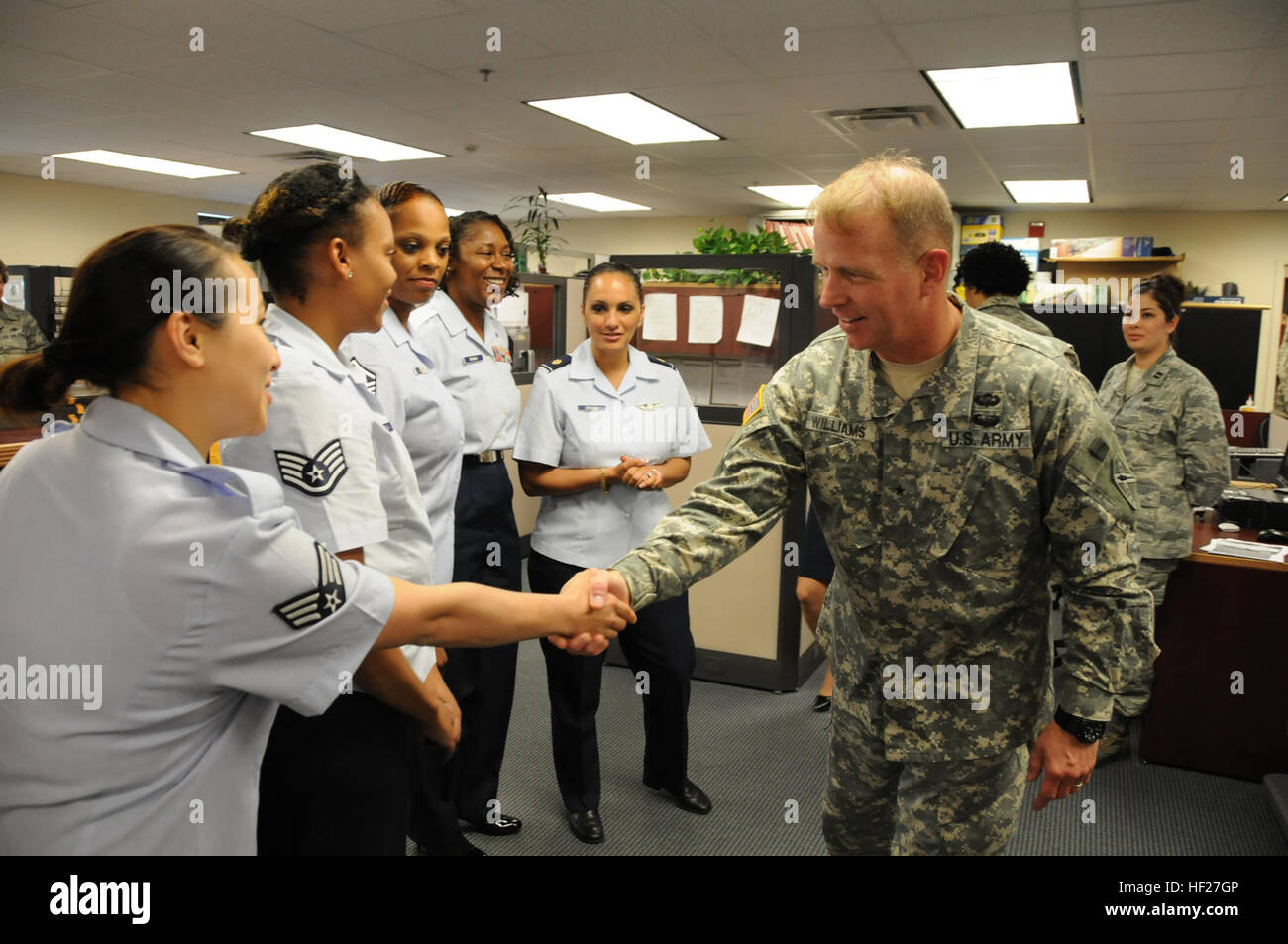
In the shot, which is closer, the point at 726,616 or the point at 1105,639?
the point at 1105,639

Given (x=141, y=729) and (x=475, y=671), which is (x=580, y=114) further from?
(x=141, y=729)

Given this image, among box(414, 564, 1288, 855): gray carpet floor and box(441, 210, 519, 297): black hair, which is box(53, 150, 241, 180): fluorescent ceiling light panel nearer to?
box(441, 210, 519, 297): black hair

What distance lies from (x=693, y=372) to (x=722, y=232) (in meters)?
0.60

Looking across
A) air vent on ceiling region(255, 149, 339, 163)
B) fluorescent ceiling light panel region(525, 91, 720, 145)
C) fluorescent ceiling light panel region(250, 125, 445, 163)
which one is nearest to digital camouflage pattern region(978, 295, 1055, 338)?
fluorescent ceiling light panel region(525, 91, 720, 145)

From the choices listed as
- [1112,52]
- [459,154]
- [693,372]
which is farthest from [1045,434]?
[459,154]

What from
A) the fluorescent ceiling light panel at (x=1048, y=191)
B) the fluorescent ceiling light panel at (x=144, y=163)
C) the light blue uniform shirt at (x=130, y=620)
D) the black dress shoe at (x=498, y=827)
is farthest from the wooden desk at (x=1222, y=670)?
the fluorescent ceiling light panel at (x=144, y=163)

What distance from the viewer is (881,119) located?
6207mm

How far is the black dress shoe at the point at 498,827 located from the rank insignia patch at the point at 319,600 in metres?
1.69

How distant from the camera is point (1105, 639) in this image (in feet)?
4.59

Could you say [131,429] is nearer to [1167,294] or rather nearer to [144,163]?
[1167,294]

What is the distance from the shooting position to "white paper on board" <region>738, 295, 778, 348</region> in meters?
3.46

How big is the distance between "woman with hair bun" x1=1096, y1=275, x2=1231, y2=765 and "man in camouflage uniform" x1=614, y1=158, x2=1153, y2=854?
1.78 metres
